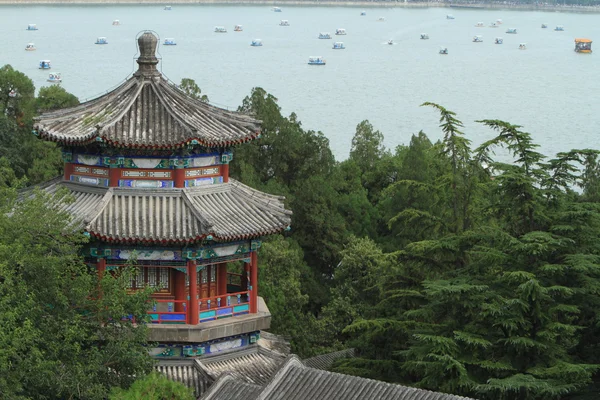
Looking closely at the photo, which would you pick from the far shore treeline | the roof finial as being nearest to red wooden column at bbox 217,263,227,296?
the far shore treeline

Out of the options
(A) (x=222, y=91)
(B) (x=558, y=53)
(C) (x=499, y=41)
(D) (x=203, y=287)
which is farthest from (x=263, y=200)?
(C) (x=499, y=41)

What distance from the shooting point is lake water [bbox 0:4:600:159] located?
90375 mm

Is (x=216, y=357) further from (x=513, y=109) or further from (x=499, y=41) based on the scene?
(x=499, y=41)

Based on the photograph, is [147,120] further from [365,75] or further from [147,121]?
[365,75]

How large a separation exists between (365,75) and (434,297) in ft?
327

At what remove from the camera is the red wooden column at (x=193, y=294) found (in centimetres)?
2277

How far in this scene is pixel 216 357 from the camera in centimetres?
2320

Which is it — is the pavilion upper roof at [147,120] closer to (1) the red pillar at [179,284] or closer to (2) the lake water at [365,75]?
(1) the red pillar at [179,284]

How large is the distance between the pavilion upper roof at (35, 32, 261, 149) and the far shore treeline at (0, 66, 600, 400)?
4.89 feet

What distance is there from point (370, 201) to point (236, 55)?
91.6 metres

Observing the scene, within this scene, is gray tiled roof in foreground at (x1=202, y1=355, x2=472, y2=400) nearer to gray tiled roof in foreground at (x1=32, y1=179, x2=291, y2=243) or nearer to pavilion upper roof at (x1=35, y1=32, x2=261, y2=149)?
gray tiled roof in foreground at (x1=32, y1=179, x2=291, y2=243)

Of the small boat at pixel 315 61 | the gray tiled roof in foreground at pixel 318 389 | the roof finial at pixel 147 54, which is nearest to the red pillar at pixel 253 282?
the gray tiled roof in foreground at pixel 318 389

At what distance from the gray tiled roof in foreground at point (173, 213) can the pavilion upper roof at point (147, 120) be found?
3.31 ft

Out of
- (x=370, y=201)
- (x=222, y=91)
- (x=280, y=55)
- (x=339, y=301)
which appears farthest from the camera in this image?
(x=280, y=55)
